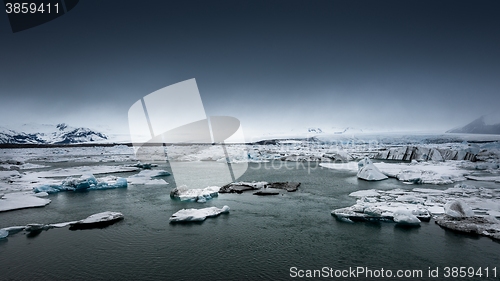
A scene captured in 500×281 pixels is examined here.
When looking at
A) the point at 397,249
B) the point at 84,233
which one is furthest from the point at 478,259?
the point at 84,233

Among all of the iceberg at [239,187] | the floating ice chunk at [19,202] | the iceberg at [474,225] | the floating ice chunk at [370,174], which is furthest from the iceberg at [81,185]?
the iceberg at [474,225]

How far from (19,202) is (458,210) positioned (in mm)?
13424

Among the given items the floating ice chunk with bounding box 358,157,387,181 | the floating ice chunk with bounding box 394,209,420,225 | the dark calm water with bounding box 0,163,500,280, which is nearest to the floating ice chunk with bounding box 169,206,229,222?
the dark calm water with bounding box 0,163,500,280

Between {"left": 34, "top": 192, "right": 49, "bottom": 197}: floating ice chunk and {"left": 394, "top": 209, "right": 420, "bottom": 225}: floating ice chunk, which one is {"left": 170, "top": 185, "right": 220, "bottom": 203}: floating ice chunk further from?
{"left": 394, "top": 209, "right": 420, "bottom": 225}: floating ice chunk

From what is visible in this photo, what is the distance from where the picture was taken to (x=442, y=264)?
479 cm

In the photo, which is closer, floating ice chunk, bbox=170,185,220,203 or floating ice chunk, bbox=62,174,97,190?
floating ice chunk, bbox=170,185,220,203

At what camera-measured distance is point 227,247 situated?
5602mm

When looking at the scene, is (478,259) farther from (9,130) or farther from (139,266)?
(9,130)

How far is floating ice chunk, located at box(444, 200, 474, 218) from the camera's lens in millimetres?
6684

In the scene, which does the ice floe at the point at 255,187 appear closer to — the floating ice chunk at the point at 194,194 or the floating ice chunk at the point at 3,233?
the floating ice chunk at the point at 194,194

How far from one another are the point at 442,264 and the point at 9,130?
136743mm

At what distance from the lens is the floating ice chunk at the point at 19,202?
333 inches

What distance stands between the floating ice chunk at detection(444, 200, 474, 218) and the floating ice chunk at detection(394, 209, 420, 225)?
3.24ft

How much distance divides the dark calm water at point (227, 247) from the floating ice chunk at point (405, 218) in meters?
0.20
